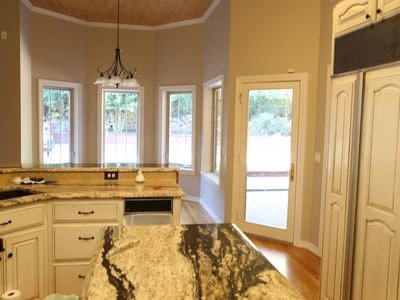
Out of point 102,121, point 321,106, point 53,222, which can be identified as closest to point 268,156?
point 321,106

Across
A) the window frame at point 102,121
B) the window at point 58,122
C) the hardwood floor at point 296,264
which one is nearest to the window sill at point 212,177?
the hardwood floor at point 296,264

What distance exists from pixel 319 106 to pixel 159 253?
3415 millimetres

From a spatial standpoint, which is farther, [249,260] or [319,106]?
[319,106]

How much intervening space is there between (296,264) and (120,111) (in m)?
4.74

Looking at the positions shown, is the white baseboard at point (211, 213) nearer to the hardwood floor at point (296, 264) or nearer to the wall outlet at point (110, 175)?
the hardwood floor at point (296, 264)

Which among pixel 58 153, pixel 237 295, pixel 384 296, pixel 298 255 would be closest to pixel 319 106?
pixel 298 255

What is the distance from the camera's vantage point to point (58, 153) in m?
6.71

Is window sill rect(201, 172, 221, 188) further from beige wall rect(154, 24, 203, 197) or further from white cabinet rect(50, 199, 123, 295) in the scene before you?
white cabinet rect(50, 199, 123, 295)

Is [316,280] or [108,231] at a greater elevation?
[108,231]

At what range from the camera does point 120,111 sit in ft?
24.1

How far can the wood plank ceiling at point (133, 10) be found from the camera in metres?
5.84

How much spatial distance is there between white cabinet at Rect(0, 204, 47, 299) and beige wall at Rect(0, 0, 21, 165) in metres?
2.92

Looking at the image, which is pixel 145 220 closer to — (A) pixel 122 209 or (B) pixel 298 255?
(A) pixel 122 209

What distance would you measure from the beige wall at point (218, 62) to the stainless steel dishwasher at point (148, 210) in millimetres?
2153
